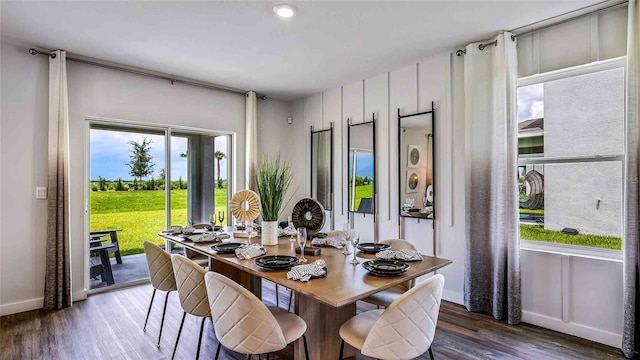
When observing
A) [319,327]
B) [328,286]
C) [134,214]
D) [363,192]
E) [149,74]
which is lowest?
[319,327]

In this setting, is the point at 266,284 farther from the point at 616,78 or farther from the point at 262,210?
the point at 616,78

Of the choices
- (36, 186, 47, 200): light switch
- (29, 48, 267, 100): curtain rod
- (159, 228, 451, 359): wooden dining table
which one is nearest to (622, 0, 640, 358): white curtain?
(159, 228, 451, 359): wooden dining table

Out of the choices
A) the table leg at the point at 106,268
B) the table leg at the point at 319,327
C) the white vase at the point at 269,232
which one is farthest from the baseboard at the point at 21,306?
the table leg at the point at 319,327

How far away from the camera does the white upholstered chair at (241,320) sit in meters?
1.64

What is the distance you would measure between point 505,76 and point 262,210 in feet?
8.07

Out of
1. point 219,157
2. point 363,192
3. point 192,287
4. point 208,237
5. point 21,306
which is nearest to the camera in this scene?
point 192,287

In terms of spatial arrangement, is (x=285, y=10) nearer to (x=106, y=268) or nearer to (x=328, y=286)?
(x=328, y=286)

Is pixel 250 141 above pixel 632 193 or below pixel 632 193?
above

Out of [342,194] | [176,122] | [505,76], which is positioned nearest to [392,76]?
[505,76]

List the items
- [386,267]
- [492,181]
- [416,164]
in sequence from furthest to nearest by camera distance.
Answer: [416,164] → [492,181] → [386,267]

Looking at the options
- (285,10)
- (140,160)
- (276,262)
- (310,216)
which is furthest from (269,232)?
(140,160)

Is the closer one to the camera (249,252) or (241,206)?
(249,252)

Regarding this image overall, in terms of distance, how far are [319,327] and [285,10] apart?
7.59ft

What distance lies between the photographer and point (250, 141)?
495 centimetres
